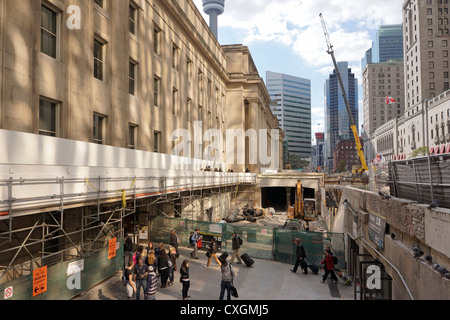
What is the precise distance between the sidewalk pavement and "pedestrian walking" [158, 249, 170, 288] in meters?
0.31

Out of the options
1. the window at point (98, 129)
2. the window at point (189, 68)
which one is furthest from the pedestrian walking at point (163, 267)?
the window at point (189, 68)

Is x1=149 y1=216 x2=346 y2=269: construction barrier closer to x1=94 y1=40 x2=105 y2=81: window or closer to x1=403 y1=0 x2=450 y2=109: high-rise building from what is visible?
x1=94 y1=40 x2=105 y2=81: window

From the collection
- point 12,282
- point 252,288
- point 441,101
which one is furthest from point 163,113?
point 441,101

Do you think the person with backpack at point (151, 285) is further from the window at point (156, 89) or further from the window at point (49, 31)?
the window at point (156, 89)

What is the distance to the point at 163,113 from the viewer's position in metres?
26.2

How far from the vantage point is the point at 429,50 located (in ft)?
294

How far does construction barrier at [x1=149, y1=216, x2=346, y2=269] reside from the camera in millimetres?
16344

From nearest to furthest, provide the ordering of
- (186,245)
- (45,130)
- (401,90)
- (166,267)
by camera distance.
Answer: (166,267) < (45,130) < (186,245) < (401,90)

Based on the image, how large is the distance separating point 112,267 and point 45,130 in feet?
21.6

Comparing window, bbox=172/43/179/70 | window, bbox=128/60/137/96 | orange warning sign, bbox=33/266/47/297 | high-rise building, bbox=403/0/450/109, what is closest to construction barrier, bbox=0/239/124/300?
orange warning sign, bbox=33/266/47/297

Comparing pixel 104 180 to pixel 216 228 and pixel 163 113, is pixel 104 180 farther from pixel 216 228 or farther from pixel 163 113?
pixel 163 113

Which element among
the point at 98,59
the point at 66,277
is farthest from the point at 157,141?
the point at 66,277

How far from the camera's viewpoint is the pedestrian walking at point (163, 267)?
39.8 ft

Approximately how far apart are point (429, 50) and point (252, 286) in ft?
340
